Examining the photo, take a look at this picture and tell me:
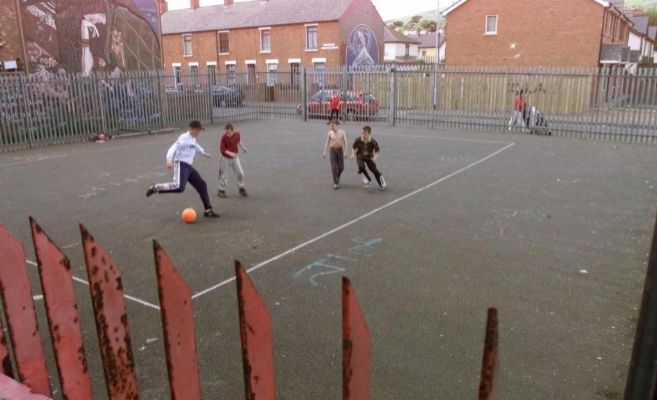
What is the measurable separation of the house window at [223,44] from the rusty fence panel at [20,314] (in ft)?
164

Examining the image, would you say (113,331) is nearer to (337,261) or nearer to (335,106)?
(337,261)

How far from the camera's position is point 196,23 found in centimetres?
5191

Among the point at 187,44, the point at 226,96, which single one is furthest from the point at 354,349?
the point at 187,44

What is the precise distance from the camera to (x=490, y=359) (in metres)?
1.56

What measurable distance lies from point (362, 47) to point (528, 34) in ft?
49.7

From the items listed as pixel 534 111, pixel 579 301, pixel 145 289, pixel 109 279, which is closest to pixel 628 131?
pixel 534 111

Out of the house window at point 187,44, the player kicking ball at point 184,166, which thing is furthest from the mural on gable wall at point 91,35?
the house window at point 187,44

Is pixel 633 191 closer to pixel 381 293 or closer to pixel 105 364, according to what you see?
pixel 381 293

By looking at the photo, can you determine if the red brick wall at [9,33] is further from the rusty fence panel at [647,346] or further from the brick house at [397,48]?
the brick house at [397,48]

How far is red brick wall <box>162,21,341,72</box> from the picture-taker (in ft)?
144

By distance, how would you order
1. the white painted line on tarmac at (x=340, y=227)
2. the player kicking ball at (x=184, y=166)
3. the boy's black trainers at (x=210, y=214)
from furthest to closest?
the boy's black trainers at (x=210, y=214) < the player kicking ball at (x=184, y=166) < the white painted line on tarmac at (x=340, y=227)

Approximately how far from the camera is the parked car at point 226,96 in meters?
26.0

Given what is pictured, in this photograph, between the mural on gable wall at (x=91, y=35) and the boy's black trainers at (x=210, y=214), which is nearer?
the boy's black trainers at (x=210, y=214)

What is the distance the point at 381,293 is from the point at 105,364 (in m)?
3.91
